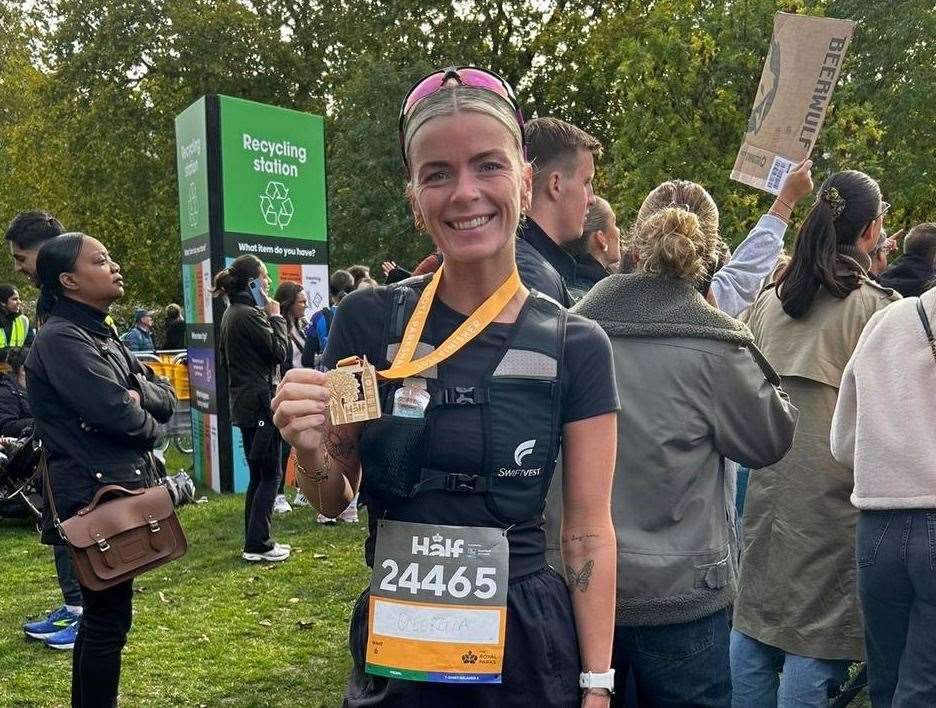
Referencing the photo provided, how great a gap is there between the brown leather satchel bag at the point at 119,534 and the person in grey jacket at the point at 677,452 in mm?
2157

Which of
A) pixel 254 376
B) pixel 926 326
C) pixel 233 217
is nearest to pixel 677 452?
pixel 926 326

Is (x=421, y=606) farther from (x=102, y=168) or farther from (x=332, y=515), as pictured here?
(x=102, y=168)

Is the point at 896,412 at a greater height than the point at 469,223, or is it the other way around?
the point at 469,223

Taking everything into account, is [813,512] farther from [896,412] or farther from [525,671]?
[525,671]

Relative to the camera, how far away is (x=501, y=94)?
6.09 ft

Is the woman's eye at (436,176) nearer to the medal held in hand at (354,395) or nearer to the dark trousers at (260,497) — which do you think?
the medal held in hand at (354,395)

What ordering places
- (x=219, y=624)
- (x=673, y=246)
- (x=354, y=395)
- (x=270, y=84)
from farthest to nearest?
1. (x=270, y=84)
2. (x=219, y=624)
3. (x=673, y=246)
4. (x=354, y=395)

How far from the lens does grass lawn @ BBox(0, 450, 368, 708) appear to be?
15.9 feet

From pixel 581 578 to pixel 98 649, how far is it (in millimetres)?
2700

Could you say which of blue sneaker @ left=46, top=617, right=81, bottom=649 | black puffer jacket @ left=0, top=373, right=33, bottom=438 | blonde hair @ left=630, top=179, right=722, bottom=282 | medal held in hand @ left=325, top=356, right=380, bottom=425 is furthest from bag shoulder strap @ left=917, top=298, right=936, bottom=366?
black puffer jacket @ left=0, top=373, right=33, bottom=438

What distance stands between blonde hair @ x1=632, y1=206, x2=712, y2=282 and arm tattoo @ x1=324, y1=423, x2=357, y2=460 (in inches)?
49.5

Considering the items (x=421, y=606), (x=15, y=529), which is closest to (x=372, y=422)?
(x=421, y=606)

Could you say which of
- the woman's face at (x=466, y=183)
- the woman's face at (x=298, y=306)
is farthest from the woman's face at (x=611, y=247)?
the woman's face at (x=298, y=306)

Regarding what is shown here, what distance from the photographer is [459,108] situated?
176 centimetres
